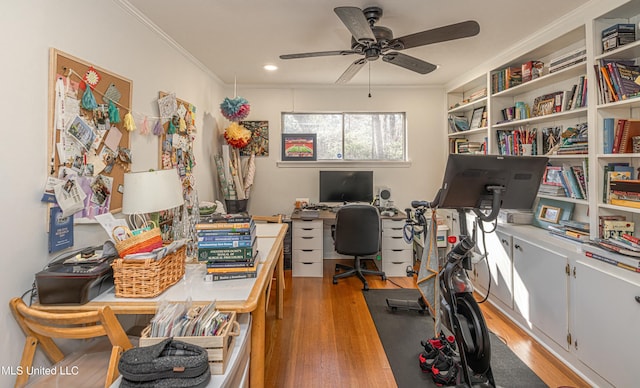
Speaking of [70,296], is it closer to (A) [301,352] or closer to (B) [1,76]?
(B) [1,76]

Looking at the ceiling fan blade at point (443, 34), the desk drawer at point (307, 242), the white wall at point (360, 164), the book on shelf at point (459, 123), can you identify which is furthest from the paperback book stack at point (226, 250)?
the book on shelf at point (459, 123)

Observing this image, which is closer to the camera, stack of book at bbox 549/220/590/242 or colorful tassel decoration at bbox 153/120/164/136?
stack of book at bbox 549/220/590/242

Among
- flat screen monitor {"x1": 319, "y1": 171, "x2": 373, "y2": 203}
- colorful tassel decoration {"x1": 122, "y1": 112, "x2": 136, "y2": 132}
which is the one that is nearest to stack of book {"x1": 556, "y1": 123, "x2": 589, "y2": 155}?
flat screen monitor {"x1": 319, "y1": 171, "x2": 373, "y2": 203}

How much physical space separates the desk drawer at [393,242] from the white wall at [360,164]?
0.86 m

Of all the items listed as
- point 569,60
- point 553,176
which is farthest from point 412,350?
point 569,60

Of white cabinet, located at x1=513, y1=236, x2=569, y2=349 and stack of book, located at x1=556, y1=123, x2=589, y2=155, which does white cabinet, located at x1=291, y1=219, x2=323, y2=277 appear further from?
stack of book, located at x1=556, y1=123, x2=589, y2=155

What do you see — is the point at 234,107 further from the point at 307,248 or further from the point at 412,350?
the point at 412,350

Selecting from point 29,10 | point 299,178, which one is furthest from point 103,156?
point 299,178

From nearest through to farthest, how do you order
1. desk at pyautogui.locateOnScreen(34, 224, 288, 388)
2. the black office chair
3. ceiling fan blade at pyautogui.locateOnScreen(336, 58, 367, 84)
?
desk at pyautogui.locateOnScreen(34, 224, 288, 388)
ceiling fan blade at pyautogui.locateOnScreen(336, 58, 367, 84)
the black office chair

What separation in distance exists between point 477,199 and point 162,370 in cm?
167

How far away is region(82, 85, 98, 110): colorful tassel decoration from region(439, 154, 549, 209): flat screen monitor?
6.53ft

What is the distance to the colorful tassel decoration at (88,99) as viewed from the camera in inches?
62.9

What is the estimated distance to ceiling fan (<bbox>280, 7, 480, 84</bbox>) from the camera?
68.6 inches

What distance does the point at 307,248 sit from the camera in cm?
364
